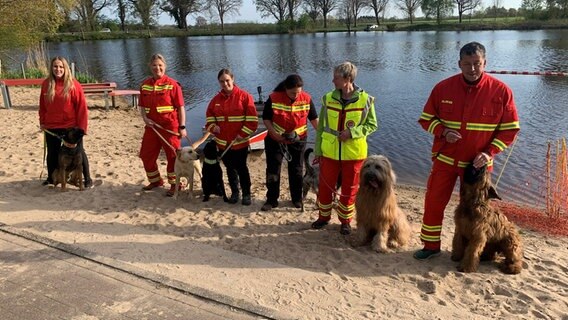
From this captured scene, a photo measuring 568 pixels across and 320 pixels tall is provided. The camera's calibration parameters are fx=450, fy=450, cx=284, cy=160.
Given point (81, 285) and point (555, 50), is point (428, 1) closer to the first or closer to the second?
point (555, 50)

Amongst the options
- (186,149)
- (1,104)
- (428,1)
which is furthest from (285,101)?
(428,1)

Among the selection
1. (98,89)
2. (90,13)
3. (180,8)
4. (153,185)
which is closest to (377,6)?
Result: (180,8)

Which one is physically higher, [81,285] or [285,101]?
[285,101]

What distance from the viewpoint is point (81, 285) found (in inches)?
161

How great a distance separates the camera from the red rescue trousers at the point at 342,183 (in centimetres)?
532

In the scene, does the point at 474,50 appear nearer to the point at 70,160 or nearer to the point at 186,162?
the point at 186,162

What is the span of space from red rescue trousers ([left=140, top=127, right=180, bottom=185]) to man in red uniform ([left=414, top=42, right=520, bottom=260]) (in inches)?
145

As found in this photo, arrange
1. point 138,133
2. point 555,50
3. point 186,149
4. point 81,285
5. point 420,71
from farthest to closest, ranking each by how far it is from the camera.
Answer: point 555,50
point 420,71
point 138,133
point 186,149
point 81,285

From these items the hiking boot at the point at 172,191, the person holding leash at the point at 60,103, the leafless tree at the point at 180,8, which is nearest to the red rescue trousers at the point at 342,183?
the hiking boot at the point at 172,191

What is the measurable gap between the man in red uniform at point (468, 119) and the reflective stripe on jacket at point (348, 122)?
2.36ft

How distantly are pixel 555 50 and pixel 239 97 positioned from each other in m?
31.4

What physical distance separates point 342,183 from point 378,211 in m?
0.62

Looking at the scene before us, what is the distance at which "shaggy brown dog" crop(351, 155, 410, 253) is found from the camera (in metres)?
4.91

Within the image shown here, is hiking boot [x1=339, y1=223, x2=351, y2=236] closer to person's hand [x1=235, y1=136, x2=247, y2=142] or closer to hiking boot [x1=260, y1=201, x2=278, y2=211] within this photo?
hiking boot [x1=260, y1=201, x2=278, y2=211]
